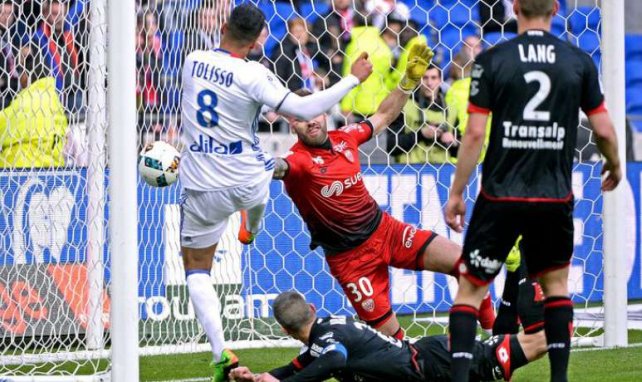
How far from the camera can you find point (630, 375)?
21.8 feet

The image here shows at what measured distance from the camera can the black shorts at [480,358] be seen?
594 centimetres

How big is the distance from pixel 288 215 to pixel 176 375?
2720 millimetres

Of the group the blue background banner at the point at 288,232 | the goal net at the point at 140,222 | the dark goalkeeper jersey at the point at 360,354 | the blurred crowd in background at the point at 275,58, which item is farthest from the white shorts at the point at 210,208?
the blue background banner at the point at 288,232

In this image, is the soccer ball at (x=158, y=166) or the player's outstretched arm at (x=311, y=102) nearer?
the player's outstretched arm at (x=311, y=102)

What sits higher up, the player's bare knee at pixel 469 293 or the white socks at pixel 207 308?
the player's bare knee at pixel 469 293

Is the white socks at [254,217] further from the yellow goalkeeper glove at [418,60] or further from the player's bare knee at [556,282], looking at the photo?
the player's bare knee at [556,282]

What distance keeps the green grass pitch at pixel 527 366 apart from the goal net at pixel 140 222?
1.11ft

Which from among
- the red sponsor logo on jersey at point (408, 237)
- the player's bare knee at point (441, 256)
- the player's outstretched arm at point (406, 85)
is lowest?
the player's bare knee at point (441, 256)

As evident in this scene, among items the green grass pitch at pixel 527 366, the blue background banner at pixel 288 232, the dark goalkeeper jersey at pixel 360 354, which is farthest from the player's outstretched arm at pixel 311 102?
the blue background banner at pixel 288 232

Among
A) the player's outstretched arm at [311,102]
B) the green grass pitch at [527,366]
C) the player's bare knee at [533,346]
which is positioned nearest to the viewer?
the player's bare knee at [533,346]

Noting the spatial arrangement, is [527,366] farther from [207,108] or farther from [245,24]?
[245,24]

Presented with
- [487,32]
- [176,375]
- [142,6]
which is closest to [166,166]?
[176,375]

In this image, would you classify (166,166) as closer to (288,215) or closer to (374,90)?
(288,215)

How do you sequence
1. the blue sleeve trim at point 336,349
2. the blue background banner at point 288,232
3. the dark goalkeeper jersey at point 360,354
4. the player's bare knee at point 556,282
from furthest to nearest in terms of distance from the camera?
the blue background banner at point 288,232 < the dark goalkeeper jersey at point 360,354 < the blue sleeve trim at point 336,349 < the player's bare knee at point 556,282
